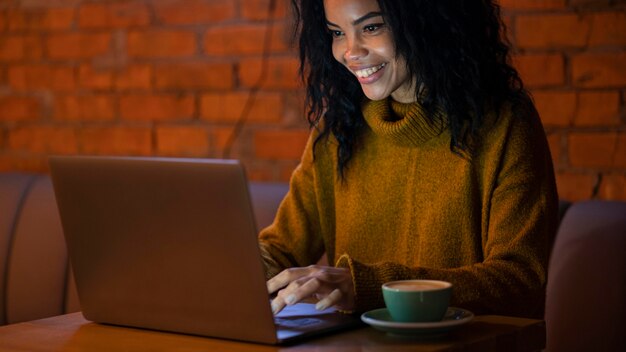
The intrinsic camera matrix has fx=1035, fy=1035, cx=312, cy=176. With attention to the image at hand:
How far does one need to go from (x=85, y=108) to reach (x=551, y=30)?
126cm

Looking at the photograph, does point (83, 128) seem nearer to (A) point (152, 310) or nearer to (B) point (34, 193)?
(B) point (34, 193)

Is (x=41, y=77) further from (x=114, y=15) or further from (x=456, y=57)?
(x=456, y=57)

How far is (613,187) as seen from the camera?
2.03m

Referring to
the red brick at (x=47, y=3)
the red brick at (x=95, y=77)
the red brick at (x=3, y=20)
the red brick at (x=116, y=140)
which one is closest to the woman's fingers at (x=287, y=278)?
the red brick at (x=116, y=140)

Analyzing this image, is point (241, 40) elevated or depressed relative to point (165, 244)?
elevated

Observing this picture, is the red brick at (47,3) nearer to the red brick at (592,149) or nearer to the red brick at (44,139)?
the red brick at (44,139)

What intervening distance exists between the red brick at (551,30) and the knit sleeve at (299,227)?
1.70 feet

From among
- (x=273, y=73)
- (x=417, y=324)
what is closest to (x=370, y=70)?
(x=417, y=324)

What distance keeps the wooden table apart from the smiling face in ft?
1.61

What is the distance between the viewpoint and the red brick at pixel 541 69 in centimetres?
205

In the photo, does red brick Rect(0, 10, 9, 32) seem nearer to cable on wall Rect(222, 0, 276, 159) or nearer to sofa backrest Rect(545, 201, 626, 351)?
cable on wall Rect(222, 0, 276, 159)

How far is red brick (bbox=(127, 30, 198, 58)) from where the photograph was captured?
252 cm

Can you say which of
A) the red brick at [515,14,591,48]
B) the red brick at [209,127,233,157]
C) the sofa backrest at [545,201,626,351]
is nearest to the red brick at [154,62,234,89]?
the red brick at [209,127,233,157]

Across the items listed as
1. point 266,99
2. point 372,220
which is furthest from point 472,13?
point 266,99
